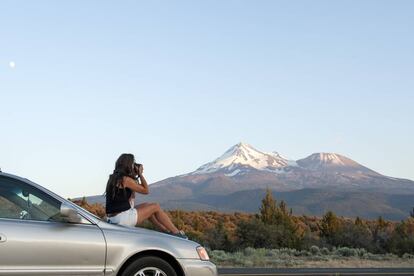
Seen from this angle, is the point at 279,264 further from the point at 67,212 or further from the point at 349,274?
the point at 67,212

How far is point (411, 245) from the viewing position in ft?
108

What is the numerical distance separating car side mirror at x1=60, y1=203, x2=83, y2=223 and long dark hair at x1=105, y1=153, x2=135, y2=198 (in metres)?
2.10

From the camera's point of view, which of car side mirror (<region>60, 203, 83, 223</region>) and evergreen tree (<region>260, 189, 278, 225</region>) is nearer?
car side mirror (<region>60, 203, 83, 223</region>)

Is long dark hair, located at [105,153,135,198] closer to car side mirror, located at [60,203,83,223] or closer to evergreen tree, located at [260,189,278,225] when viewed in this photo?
car side mirror, located at [60,203,83,223]

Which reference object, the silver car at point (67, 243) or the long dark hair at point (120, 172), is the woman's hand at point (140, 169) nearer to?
the long dark hair at point (120, 172)

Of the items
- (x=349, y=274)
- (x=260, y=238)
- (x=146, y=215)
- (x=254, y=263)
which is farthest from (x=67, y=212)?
(x=260, y=238)

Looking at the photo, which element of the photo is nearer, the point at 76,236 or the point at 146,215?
the point at 76,236

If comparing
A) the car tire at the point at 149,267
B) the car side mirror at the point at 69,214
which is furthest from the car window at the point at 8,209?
the car tire at the point at 149,267

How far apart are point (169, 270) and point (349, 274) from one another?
873 cm

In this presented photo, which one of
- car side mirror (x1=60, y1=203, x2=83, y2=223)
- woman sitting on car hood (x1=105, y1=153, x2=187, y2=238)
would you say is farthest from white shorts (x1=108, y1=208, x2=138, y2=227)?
car side mirror (x1=60, y1=203, x2=83, y2=223)

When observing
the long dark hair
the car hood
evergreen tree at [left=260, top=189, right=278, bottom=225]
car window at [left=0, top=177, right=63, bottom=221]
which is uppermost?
evergreen tree at [left=260, top=189, right=278, bottom=225]

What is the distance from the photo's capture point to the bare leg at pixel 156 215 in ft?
30.3

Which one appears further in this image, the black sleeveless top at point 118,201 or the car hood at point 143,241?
the black sleeveless top at point 118,201

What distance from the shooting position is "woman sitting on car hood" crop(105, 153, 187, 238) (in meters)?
9.02
